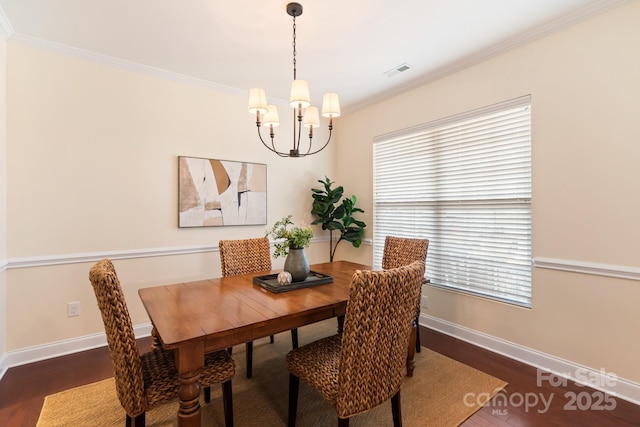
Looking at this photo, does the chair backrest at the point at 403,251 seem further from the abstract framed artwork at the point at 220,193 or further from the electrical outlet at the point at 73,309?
the electrical outlet at the point at 73,309

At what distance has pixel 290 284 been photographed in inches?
80.3

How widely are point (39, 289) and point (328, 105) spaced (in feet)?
9.42

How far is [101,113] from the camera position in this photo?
2.82 metres

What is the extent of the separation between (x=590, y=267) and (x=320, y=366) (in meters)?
2.04

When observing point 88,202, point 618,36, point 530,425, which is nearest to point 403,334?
point 530,425

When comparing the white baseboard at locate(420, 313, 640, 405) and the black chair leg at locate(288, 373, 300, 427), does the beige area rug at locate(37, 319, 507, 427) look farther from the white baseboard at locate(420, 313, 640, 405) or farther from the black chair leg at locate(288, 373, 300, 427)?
the white baseboard at locate(420, 313, 640, 405)

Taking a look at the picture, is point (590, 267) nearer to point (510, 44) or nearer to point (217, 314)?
point (510, 44)

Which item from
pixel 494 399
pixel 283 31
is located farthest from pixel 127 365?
pixel 283 31

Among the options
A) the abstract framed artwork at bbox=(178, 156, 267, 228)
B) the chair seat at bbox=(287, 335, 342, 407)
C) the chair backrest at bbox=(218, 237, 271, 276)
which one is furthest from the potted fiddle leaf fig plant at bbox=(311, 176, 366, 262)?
the chair seat at bbox=(287, 335, 342, 407)

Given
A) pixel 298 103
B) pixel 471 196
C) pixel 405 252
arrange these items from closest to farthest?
1. pixel 298 103
2. pixel 405 252
3. pixel 471 196

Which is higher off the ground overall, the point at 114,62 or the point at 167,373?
the point at 114,62

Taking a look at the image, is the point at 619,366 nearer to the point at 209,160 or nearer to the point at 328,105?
the point at 328,105

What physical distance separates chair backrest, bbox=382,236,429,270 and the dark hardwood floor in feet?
2.85

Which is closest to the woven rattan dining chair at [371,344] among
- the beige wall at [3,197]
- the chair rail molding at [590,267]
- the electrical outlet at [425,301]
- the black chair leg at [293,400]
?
the black chair leg at [293,400]
